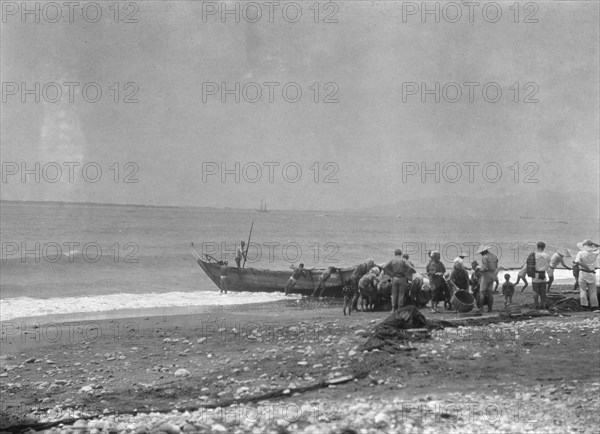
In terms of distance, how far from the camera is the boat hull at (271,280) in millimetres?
24141

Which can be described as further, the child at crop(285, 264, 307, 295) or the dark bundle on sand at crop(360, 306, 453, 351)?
the child at crop(285, 264, 307, 295)

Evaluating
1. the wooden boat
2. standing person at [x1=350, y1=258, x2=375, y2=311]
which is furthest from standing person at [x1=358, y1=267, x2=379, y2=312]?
the wooden boat

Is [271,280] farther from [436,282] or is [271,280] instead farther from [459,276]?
[459,276]

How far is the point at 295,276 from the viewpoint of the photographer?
1000 inches

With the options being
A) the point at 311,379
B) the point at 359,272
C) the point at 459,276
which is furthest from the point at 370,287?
the point at 311,379

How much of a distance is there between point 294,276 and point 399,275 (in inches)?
364

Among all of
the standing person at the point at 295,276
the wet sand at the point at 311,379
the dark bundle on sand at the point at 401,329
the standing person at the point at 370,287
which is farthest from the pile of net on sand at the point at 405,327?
the standing person at the point at 295,276

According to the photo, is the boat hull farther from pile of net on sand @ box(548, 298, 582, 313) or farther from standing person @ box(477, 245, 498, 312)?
pile of net on sand @ box(548, 298, 582, 313)

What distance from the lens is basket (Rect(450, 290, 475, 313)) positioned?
1584cm

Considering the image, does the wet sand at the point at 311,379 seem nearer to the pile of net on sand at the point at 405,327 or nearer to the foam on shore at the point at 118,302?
the pile of net on sand at the point at 405,327

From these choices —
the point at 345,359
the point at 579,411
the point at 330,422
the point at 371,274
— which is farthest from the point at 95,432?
the point at 371,274

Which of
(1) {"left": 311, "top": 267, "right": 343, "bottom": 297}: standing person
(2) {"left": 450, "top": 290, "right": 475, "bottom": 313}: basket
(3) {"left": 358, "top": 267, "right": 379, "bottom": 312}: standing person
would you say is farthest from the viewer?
(1) {"left": 311, "top": 267, "right": 343, "bottom": 297}: standing person

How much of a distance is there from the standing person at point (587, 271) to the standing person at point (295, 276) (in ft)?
37.8

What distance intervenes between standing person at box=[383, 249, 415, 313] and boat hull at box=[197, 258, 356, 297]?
23.2 ft
